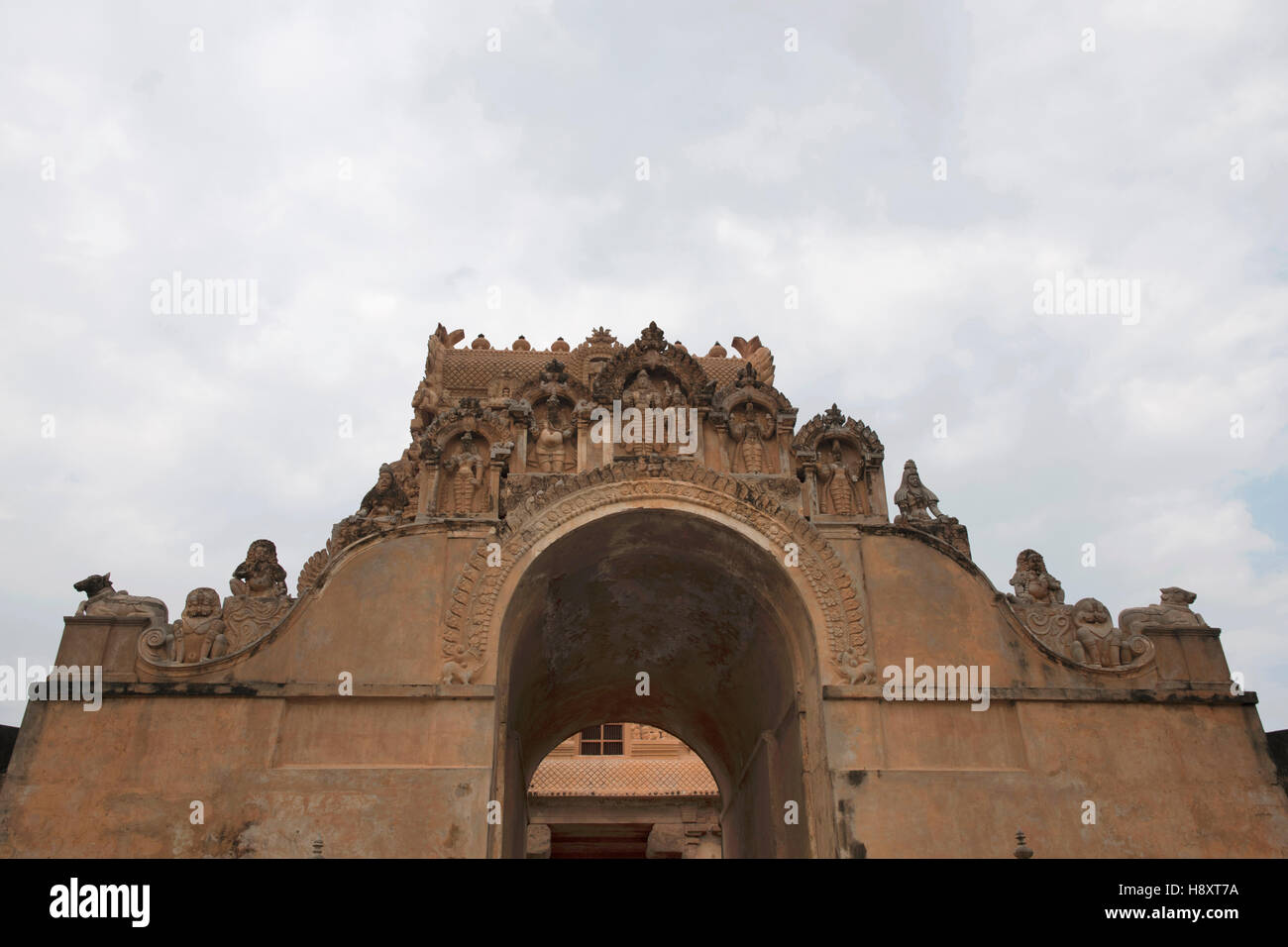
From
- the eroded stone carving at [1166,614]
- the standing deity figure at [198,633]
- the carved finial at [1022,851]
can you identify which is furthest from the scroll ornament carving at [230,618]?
the eroded stone carving at [1166,614]

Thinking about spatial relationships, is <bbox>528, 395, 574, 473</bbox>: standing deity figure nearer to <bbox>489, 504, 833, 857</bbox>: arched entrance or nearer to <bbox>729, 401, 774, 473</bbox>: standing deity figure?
<bbox>489, 504, 833, 857</bbox>: arched entrance

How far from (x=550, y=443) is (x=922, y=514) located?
18.2 ft

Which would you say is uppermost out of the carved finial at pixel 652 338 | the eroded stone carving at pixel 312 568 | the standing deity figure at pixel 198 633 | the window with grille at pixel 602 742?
the carved finial at pixel 652 338

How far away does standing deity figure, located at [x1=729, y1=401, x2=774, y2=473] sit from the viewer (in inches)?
554

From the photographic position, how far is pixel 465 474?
13547mm

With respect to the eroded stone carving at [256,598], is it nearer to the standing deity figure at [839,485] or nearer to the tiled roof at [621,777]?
the standing deity figure at [839,485]

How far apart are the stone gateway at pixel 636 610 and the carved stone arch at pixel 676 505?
0.04 metres

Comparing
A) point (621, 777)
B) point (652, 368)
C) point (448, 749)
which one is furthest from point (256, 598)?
point (621, 777)

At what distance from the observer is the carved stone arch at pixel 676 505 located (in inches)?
480

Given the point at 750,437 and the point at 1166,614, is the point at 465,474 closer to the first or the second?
the point at 750,437

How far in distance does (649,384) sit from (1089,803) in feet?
27.0

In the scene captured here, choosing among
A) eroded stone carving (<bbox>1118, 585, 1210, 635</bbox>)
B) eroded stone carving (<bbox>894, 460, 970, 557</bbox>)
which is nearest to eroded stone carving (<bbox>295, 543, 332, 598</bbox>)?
eroded stone carving (<bbox>894, 460, 970, 557</bbox>)
